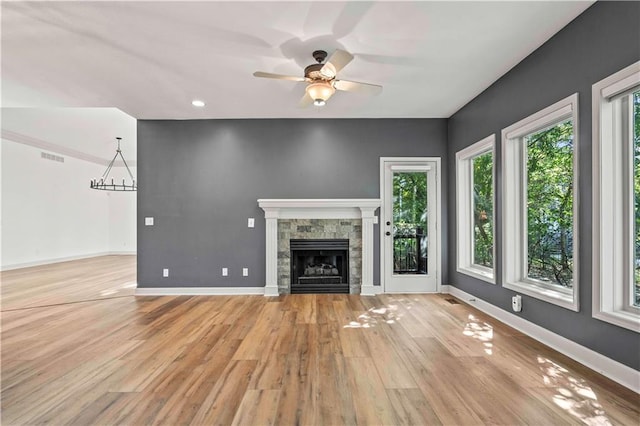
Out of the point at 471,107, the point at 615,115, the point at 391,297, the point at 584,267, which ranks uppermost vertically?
the point at 471,107

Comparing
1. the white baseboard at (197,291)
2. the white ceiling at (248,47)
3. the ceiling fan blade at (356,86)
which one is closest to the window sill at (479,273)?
the white ceiling at (248,47)

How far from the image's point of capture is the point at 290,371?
217 cm

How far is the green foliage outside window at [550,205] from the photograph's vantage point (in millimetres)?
2584

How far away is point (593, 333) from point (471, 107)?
291 centimetres

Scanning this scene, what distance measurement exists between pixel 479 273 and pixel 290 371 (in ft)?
9.31

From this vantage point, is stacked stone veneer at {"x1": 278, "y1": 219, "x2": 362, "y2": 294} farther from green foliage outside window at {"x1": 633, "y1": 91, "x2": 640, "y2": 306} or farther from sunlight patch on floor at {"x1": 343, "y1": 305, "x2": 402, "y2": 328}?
green foliage outside window at {"x1": 633, "y1": 91, "x2": 640, "y2": 306}

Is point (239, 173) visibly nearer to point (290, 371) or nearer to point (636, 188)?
point (290, 371)

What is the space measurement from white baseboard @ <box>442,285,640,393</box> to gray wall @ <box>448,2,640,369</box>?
0.05 metres

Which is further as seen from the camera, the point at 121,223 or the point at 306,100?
the point at 121,223

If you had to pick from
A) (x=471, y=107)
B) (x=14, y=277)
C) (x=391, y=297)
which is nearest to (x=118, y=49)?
(x=471, y=107)

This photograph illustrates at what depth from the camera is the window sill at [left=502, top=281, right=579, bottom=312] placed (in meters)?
2.37

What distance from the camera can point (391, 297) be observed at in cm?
434

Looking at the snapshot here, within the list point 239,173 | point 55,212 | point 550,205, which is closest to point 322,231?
point 239,173

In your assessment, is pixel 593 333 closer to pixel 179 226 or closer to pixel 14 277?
pixel 179 226
